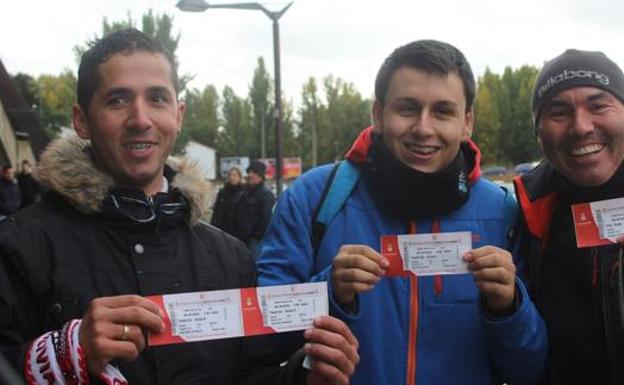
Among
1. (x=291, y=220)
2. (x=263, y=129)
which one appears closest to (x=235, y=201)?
(x=291, y=220)

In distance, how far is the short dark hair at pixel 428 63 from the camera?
253 cm

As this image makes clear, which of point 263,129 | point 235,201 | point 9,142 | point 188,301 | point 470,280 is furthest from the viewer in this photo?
point 263,129

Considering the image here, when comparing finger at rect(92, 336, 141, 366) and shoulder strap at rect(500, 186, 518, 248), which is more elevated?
shoulder strap at rect(500, 186, 518, 248)

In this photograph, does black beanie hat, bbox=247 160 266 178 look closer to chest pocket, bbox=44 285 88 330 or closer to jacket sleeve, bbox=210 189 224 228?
jacket sleeve, bbox=210 189 224 228

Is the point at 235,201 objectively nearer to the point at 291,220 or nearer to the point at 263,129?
the point at 291,220

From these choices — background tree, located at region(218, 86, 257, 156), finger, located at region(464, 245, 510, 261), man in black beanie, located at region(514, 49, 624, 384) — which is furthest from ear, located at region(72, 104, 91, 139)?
background tree, located at region(218, 86, 257, 156)

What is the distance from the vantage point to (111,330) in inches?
69.8

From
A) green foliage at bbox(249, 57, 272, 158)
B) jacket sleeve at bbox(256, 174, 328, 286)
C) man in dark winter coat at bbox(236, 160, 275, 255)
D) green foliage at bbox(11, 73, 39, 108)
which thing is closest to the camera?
jacket sleeve at bbox(256, 174, 328, 286)

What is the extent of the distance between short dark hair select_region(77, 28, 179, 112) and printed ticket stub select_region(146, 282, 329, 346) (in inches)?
30.9

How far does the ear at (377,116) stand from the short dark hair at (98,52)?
0.93 m

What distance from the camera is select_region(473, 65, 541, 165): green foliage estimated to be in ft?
245

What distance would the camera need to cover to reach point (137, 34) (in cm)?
235

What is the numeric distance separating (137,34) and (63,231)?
774 millimetres

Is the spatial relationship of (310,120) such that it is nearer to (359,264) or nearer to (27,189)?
(27,189)
